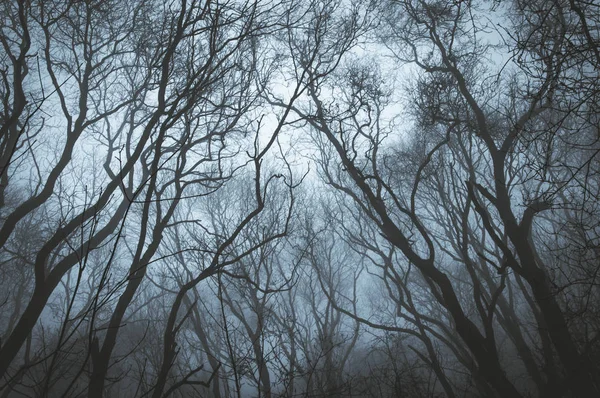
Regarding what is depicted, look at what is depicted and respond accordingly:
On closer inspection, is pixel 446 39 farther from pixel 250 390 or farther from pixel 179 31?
pixel 250 390

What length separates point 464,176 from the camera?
9977 millimetres

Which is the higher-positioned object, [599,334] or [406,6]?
[406,6]

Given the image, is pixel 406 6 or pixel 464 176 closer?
pixel 406 6

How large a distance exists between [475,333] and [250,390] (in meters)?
24.7

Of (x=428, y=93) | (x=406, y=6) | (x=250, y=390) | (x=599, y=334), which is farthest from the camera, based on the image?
(x=250, y=390)

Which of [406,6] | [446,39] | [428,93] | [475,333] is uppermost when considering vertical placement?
[406,6]

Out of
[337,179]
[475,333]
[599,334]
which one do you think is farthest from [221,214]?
[599,334]

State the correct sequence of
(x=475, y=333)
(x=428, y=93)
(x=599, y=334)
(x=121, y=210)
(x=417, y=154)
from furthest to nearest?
(x=417, y=154) → (x=428, y=93) → (x=121, y=210) → (x=475, y=333) → (x=599, y=334)

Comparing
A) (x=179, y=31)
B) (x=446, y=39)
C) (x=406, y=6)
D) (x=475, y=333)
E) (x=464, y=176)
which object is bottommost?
(x=475, y=333)

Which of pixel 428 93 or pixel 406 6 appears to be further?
pixel 406 6

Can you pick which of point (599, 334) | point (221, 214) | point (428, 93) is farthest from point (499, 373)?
point (221, 214)

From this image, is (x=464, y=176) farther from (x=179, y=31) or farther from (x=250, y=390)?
(x=250, y=390)

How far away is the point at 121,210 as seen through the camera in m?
5.09

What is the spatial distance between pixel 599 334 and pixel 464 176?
693 centimetres
